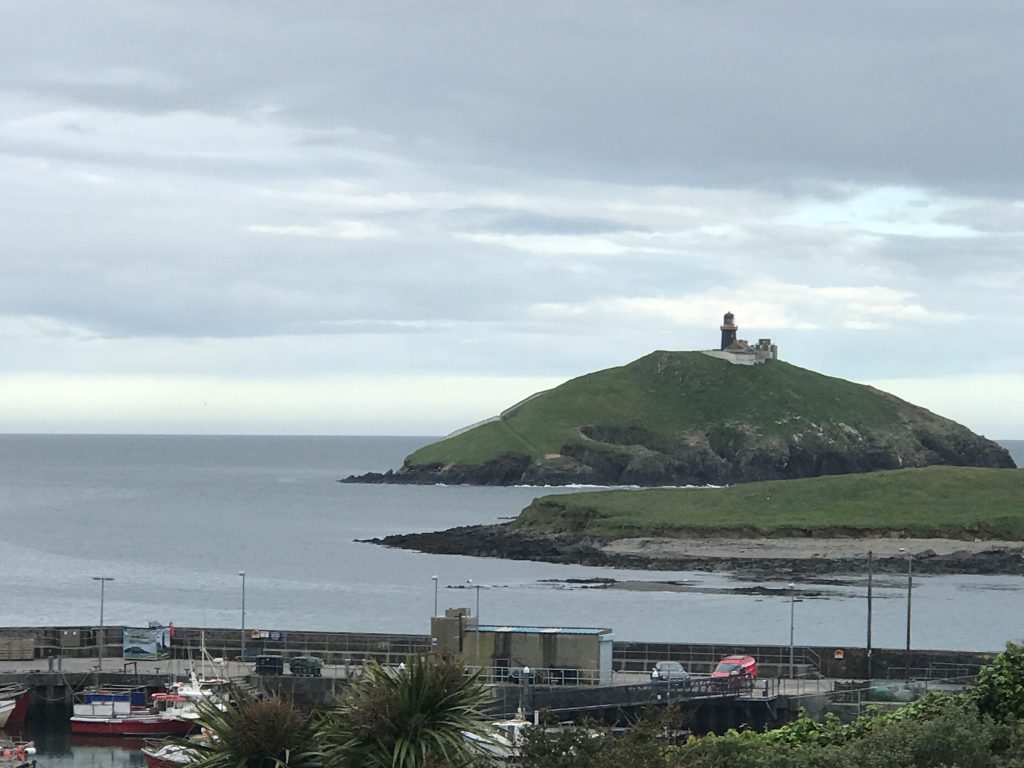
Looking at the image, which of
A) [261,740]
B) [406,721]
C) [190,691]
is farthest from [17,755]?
[406,721]

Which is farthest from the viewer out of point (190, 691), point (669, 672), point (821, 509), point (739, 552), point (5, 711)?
point (821, 509)

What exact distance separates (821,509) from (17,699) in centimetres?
10722

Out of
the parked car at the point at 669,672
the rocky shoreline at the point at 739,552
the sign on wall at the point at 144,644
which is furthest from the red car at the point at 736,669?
the rocky shoreline at the point at 739,552

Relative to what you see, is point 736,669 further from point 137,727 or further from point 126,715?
point 126,715

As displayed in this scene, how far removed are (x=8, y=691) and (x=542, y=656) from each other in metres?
18.2

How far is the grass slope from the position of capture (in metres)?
143

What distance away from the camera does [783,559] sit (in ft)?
433

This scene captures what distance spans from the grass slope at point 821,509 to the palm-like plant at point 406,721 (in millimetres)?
120485

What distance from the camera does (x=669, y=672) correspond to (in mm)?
54625

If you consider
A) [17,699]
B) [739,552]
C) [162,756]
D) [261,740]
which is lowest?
[162,756]

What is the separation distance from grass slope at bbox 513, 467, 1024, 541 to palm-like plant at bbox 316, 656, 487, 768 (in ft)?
395

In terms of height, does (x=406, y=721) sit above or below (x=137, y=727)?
above

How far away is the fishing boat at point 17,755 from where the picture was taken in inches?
1822

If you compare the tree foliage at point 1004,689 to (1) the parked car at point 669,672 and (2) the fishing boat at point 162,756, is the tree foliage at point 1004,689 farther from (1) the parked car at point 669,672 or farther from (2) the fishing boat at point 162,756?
(1) the parked car at point 669,672
